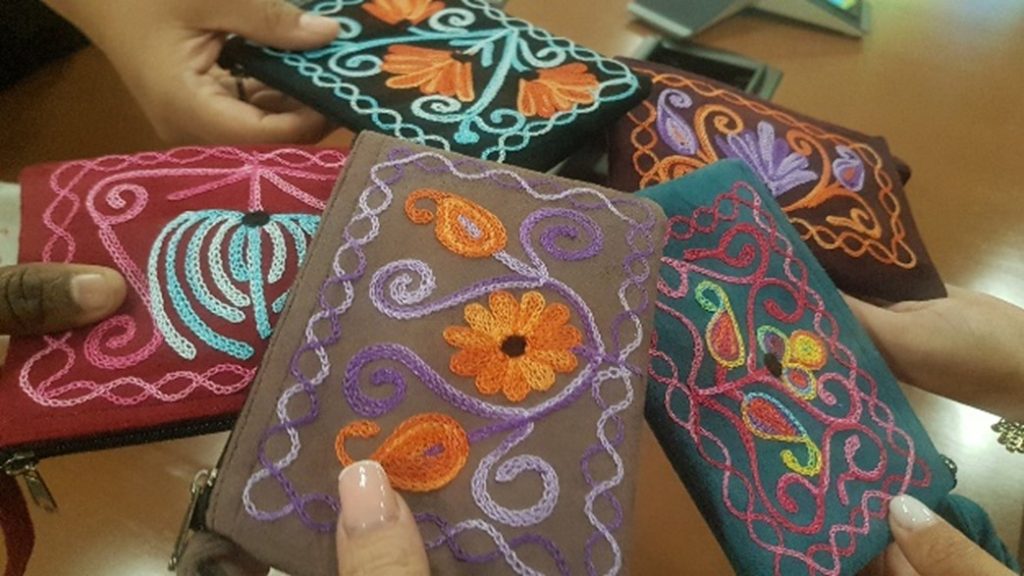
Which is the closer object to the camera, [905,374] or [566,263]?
[566,263]

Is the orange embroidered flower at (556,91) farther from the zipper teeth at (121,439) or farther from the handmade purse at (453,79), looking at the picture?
the zipper teeth at (121,439)

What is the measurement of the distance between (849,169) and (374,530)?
1.54 feet

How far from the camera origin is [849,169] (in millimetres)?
608

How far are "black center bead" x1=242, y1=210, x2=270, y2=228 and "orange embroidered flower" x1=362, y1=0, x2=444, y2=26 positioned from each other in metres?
0.25

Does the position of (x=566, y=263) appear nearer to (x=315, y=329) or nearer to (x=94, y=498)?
(x=315, y=329)

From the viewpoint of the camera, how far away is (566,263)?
A: 404 millimetres

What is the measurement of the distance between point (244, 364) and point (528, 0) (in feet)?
2.01

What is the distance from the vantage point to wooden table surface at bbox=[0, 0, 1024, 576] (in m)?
0.55

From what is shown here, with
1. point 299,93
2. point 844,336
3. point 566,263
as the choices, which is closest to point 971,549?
point 844,336

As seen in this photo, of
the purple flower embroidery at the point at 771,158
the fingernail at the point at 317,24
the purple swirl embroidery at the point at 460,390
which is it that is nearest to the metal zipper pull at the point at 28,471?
the purple swirl embroidery at the point at 460,390

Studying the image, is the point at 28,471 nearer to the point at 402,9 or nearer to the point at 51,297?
the point at 51,297

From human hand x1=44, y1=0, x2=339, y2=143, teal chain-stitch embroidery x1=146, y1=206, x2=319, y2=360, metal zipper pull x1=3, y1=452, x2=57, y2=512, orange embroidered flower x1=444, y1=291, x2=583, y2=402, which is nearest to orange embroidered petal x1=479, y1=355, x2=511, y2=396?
orange embroidered flower x1=444, y1=291, x2=583, y2=402

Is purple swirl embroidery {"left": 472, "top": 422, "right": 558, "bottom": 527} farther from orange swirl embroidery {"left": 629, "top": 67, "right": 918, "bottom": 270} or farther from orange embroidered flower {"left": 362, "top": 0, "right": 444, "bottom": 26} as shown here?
orange embroidered flower {"left": 362, "top": 0, "right": 444, "bottom": 26}

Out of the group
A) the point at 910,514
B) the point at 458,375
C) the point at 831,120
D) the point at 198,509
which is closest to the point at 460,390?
the point at 458,375
